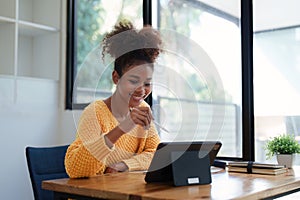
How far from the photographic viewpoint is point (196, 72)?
221 centimetres

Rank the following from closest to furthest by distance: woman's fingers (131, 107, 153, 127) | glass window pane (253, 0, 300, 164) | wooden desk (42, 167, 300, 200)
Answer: wooden desk (42, 167, 300, 200) < woman's fingers (131, 107, 153, 127) < glass window pane (253, 0, 300, 164)

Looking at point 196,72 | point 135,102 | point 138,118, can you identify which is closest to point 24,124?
point 196,72

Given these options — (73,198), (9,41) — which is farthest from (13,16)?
(73,198)

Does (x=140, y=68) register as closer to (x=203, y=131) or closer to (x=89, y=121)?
(x=89, y=121)

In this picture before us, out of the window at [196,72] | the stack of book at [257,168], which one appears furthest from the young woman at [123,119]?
the stack of book at [257,168]

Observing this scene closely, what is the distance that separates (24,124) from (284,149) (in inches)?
71.8

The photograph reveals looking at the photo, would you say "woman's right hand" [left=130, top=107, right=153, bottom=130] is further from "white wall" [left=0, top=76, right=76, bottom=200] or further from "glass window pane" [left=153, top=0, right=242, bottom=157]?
"white wall" [left=0, top=76, right=76, bottom=200]

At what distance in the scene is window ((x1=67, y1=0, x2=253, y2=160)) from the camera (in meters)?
1.98

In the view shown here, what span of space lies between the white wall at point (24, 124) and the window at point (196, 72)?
167 millimetres

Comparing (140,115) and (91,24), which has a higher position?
(91,24)

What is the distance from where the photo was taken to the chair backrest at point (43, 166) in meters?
1.91

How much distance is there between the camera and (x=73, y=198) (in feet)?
4.41

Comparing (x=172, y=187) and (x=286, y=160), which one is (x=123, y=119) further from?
(x=286, y=160)

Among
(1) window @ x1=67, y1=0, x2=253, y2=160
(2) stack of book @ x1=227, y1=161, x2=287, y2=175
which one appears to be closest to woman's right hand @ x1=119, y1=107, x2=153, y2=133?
(1) window @ x1=67, y1=0, x2=253, y2=160
